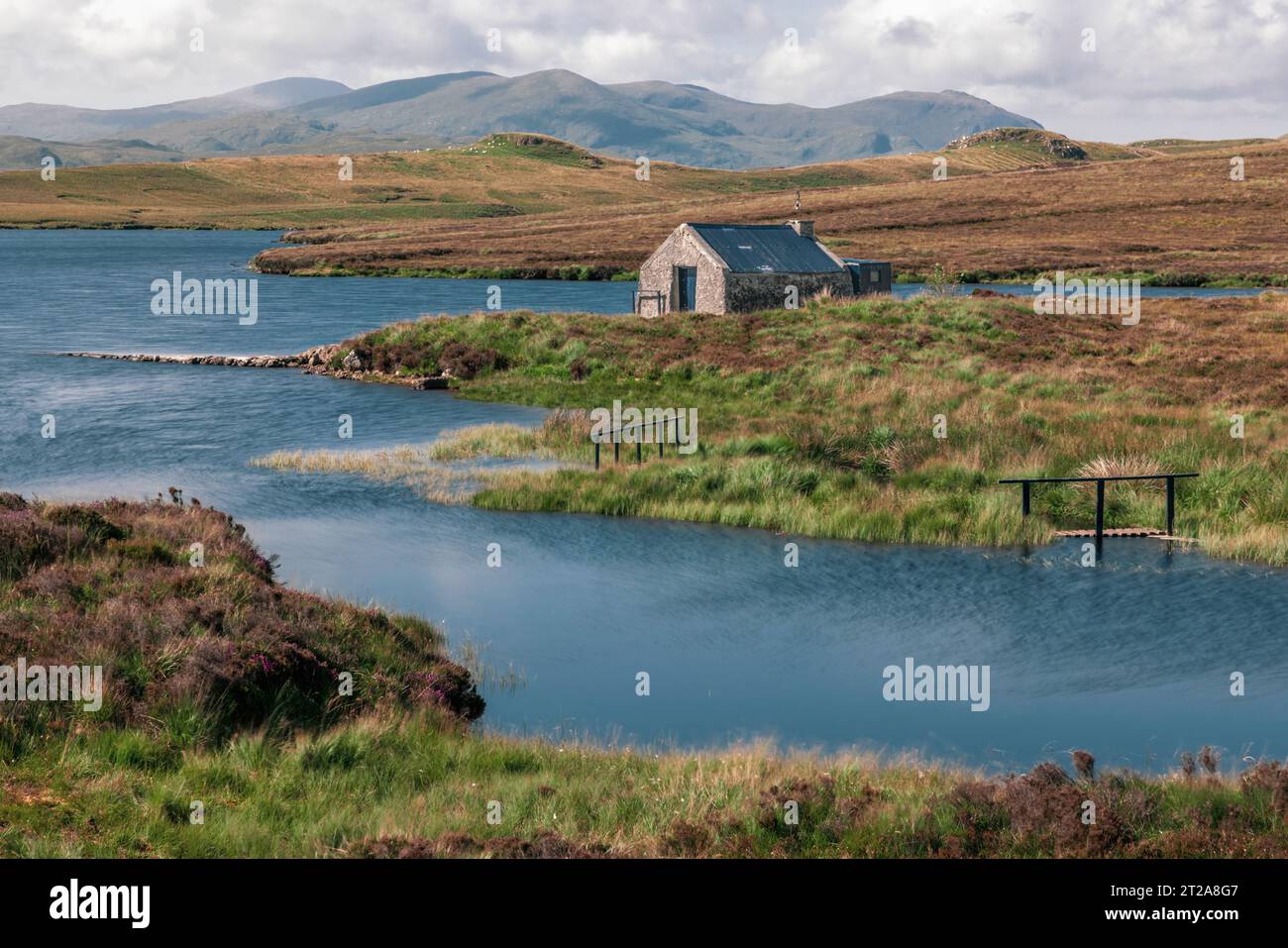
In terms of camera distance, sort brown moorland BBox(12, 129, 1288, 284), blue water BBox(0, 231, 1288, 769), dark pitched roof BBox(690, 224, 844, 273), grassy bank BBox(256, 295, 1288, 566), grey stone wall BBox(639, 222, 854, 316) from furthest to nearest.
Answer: brown moorland BBox(12, 129, 1288, 284) → dark pitched roof BBox(690, 224, 844, 273) → grey stone wall BBox(639, 222, 854, 316) → grassy bank BBox(256, 295, 1288, 566) → blue water BBox(0, 231, 1288, 769)

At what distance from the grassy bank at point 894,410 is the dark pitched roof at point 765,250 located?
3.34 m

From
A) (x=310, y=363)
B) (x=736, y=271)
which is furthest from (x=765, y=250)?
(x=310, y=363)

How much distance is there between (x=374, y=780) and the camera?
13.0 m

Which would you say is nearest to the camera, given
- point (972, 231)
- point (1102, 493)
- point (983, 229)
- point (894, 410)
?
point (1102, 493)

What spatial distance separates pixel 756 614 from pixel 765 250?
131 ft

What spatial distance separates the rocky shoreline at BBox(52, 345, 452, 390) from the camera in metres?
52.2

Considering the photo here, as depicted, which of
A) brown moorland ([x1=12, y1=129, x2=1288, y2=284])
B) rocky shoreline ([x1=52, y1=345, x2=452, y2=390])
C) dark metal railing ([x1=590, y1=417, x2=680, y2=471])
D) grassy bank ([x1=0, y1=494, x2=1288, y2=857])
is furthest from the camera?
brown moorland ([x1=12, y1=129, x2=1288, y2=284])

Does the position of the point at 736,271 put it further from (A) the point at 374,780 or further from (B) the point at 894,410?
(A) the point at 374,780

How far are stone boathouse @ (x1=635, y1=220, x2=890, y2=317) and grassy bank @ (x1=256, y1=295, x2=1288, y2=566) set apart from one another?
275 centimetres

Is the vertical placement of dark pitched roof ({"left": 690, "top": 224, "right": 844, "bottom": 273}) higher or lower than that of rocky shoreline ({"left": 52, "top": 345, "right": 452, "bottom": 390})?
higher

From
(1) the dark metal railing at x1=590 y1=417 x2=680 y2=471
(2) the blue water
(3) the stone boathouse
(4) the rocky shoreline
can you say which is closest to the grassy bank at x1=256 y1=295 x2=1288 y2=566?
(1) the dark metal railing at x1=590 y1=417 x2=680 y2=471

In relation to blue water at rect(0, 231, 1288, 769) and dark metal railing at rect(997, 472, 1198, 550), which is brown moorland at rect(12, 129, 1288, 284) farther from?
blue water at rect(0, 231, 1288, 769)

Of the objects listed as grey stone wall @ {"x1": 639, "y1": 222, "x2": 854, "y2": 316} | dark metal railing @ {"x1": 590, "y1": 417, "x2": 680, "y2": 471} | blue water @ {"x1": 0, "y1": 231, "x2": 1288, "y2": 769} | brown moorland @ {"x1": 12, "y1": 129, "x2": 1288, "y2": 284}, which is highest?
brown moorland @ {"x1": 12, "y1": 129, "x2": 1288, "y2": 284}

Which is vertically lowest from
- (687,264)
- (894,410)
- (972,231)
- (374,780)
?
(374,780)
